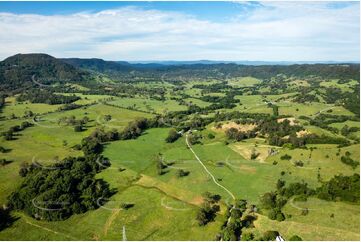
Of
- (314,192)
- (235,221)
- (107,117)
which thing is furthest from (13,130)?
(314,192)

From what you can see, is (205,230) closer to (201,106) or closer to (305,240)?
(305,240)

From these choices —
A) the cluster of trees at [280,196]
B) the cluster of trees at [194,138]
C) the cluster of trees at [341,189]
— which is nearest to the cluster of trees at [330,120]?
the cluster of trees at [194,138]

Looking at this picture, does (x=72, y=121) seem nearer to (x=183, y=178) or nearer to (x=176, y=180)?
(x=176, y=180)

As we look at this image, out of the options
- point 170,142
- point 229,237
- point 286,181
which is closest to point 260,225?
point 229,237

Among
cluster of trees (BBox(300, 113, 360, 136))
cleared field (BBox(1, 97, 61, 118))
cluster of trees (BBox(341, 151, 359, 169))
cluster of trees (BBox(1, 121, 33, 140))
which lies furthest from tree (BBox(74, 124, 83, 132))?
cluster of trees (BBox(341, 151, 359, 169))

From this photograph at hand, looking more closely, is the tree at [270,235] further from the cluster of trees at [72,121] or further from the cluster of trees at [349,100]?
the cluster of trees at [349,100]
